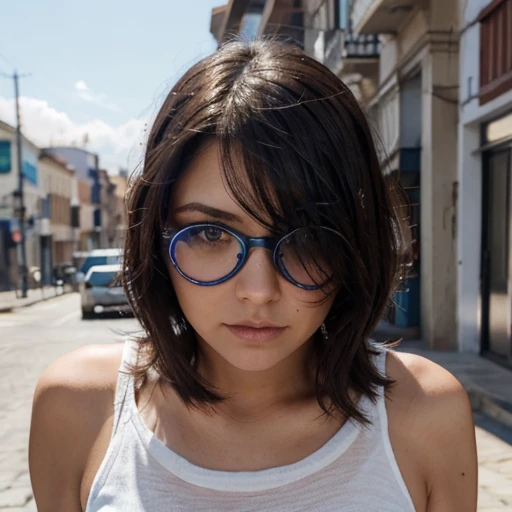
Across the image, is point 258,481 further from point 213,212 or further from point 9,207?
point 9,207

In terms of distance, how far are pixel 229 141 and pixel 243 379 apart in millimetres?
540

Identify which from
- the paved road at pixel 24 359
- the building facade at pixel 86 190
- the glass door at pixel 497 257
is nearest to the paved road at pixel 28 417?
the paved road at pixel 24 359

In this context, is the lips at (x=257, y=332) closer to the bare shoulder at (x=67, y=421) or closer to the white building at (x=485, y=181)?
the bare shoulder at (x=67, y=421)

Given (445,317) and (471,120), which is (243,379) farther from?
(445,317)

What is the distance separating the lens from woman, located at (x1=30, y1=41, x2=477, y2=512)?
1.26m

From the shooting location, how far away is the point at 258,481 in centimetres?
130

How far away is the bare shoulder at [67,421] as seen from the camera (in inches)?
54.7

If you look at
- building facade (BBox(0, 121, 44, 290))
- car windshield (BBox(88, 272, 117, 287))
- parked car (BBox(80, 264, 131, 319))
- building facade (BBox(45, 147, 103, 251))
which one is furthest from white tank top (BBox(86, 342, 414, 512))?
building facade (BBox(45, 147, 103, 251))

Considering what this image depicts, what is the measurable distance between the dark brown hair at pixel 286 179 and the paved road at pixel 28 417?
0.50m

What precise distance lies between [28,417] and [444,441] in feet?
17.9

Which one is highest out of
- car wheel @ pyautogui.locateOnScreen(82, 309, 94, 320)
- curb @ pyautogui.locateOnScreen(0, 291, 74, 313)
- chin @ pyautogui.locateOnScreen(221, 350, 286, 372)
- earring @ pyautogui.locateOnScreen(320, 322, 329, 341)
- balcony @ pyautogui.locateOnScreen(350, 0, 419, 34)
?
balcony @ pyautogui.locateOnScreen(350, 0, 419, 34)

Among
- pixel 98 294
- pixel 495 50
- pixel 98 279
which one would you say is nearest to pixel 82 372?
pixel 495 50

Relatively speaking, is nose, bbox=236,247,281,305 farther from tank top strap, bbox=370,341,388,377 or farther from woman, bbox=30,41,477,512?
tank top strap, bbox=370,341,388,377

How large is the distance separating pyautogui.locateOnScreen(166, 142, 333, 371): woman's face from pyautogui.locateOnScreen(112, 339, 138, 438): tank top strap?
0.79 ft
